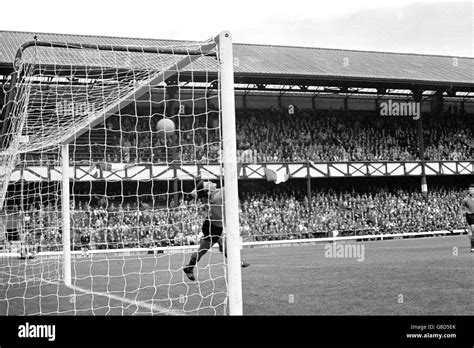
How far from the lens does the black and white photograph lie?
7.05 meters

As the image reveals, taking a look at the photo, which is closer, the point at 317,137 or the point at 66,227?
the point at 66,227

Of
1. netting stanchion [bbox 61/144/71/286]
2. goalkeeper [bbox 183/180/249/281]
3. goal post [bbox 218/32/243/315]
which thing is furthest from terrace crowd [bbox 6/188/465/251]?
goal post [bbox 218/32/243/315]

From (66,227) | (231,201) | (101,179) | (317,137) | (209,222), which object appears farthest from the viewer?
(317,137)

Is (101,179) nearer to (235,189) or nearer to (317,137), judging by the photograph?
(317,137)

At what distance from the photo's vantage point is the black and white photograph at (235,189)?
23.1 feet

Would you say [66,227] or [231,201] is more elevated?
[231,201]

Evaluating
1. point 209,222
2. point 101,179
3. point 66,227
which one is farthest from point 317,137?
point 209,222

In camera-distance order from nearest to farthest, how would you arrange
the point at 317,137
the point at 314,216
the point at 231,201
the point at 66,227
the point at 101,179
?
the point at 231,201 → the point at 66,227 → the point at 101,179 → the point at 314,216 → the point at 317,137

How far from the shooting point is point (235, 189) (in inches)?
279

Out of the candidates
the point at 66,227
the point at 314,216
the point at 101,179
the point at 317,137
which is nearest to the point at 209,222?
the point at 66,227

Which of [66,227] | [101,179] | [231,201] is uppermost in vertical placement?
[101,179]

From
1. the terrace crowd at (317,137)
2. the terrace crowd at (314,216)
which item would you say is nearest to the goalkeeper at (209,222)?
the terrace crowd at (314,216)
